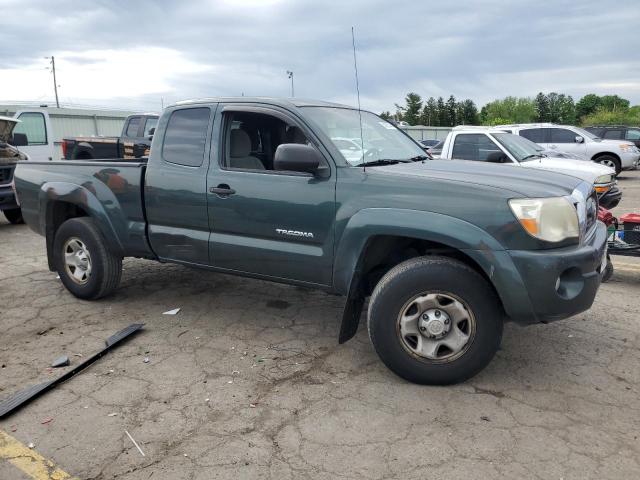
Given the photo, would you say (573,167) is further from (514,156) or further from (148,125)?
(148,125)

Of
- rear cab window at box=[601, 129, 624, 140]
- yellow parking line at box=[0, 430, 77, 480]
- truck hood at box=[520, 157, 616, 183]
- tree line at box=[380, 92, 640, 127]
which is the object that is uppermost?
tree line at box=[380, 92, 640, 127]

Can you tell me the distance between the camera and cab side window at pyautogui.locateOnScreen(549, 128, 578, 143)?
47.1 feet

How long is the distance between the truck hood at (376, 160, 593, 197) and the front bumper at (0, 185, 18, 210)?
745 centimetres

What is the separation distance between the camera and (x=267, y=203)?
380 cm

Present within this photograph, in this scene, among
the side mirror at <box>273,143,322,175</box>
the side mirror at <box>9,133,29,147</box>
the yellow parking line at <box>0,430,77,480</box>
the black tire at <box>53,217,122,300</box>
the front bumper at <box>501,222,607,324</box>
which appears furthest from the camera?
the side mirror at <box>9,133,29,147</box>

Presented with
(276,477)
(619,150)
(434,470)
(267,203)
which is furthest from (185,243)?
(619,150)

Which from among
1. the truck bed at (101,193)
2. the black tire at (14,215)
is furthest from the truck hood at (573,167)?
the black tire at (14,215)

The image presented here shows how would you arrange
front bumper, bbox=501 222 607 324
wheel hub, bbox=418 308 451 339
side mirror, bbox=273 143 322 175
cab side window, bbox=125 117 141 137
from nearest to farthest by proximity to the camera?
front bumper, bbox=501 222 607 324, wheel hub, bbox=418 308 451 339, side mirror, bbox=273 143 322 175, cab side window, bbox=125 117 141 137

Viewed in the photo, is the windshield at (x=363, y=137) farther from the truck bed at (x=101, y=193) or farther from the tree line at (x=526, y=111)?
the tree line at (x=526, y=111)

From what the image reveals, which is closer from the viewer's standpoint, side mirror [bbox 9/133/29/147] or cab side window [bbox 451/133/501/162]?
cab side window [bbox 451/133/501/162]

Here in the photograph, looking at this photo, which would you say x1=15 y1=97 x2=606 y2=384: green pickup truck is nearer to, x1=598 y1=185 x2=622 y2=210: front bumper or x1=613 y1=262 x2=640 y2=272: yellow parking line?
x1=613 y1=262 x2=640 y2=272: yellow parking line

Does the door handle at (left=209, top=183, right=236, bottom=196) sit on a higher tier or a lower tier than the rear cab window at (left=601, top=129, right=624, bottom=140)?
lower

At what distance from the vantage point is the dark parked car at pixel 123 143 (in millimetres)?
12508

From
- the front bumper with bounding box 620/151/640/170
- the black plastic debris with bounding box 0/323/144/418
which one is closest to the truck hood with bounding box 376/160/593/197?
the black plastic debris with bounding box 0/323/144/418
